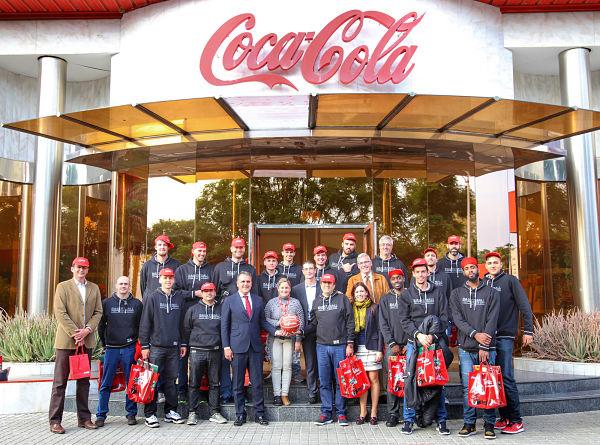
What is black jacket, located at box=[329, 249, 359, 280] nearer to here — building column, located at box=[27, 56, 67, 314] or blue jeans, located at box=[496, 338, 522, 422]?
blue jeans, located at box=[496, 338, 522, 422]

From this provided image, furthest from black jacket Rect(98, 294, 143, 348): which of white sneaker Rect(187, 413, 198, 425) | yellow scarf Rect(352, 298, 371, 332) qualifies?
yellow scarf Rect(352, 298, 371, 332)

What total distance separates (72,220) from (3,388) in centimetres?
617

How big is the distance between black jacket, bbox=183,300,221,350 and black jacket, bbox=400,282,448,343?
245 cm

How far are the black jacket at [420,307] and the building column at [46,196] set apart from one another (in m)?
8.28

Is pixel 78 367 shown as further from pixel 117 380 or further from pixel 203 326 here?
pixel 203 326

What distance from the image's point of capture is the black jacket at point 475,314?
714 centimetres

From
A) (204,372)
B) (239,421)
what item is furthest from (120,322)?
(239,421)

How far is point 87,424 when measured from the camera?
25.3ft

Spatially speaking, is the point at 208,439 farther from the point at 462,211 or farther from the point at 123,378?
the point at 462,211

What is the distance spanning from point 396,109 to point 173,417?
572 centimetres

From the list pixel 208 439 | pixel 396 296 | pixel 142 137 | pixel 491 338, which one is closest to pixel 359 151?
pixel 142 137

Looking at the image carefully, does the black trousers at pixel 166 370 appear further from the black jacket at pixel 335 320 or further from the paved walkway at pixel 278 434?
Answer: the black jacket at pixel 335 320

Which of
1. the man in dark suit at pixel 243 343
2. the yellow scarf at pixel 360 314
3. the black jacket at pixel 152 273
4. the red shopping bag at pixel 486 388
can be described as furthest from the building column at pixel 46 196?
the red shopping bag at pixel 486 388

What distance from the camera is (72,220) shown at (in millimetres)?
14242
